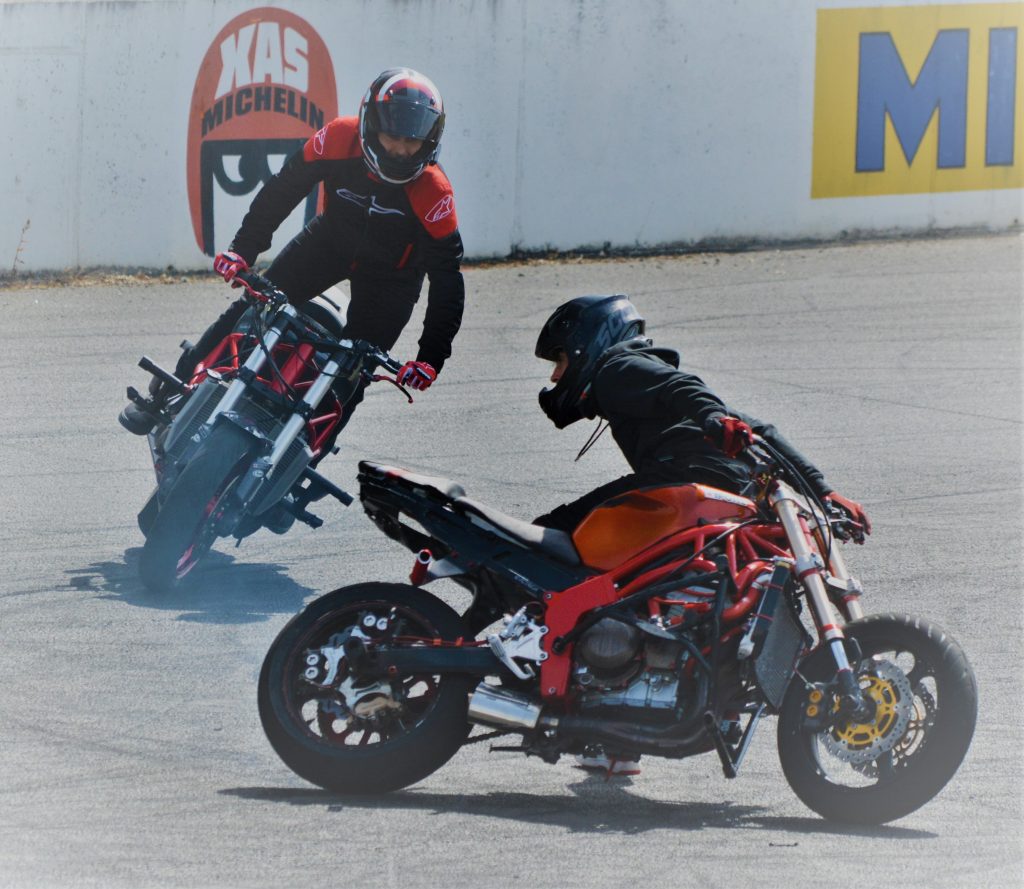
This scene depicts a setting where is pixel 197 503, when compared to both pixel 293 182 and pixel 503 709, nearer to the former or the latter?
pixel 293 182

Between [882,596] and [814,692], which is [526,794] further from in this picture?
[882,596]

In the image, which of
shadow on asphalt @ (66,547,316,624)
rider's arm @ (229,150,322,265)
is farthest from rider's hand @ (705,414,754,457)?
rider's arm @ (229,150,322,265)

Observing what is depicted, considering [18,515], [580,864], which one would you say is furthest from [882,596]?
[18,515]

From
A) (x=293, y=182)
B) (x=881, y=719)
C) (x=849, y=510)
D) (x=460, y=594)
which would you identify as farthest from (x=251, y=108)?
(x=881, y=719)

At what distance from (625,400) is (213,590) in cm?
273

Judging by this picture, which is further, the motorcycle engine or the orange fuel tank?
the orange fuel tank

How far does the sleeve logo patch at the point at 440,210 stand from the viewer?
7738mm

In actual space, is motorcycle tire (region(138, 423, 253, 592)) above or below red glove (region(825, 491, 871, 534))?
below

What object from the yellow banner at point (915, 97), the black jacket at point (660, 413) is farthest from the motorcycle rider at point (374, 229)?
the yellow banner at point (915, 97)

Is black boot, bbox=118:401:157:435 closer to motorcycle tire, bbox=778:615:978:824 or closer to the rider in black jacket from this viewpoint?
the rider in black jacket

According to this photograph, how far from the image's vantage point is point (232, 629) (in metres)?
6.91

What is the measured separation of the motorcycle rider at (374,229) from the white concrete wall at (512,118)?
6023mm

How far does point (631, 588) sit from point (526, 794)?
713mm

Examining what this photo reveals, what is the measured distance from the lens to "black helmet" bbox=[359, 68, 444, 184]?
7391 mm
